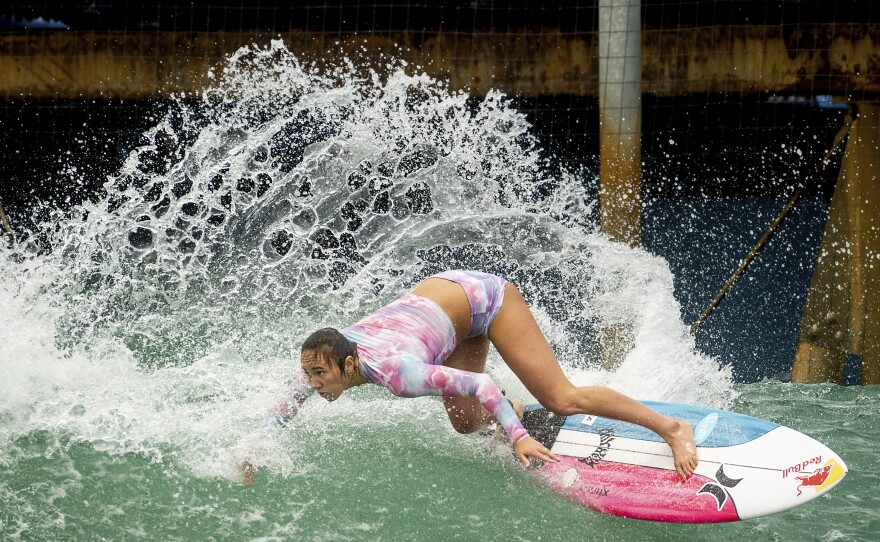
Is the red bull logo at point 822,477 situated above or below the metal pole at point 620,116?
below

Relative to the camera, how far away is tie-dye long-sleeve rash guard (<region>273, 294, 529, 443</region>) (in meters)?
3.63

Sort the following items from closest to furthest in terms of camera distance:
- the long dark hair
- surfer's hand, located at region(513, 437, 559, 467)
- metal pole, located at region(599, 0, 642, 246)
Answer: surfer's hand, located at region(513, 437, 559, 467) → the long dark hair → metal pole, located at region(599, 0, 642, 246)

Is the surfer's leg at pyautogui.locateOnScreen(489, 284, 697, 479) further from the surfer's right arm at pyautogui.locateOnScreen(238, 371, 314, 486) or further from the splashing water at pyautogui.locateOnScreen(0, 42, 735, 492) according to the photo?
the splashing water at pyautogui.locateOnScreen(0, 42, 735, 492)

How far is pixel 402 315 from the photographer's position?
3.99 meters

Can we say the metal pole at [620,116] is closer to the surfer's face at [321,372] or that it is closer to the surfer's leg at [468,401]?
the surfer's leg at [468,401]

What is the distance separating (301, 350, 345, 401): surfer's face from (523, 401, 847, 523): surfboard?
1022 millimetres

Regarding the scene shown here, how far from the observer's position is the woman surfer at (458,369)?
3648 mm

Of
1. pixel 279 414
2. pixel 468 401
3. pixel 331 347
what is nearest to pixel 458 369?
pixel 468 401

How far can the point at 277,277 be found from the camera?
7.50m

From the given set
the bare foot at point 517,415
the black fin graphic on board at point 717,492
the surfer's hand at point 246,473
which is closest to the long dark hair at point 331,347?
the surfer's hand at point 246,473

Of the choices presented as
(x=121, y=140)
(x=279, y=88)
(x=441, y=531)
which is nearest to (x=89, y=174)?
(x=121, y=140)

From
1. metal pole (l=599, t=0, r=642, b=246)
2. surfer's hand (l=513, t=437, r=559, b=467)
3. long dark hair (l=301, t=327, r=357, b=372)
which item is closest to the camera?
surfer's hand (l=513, t=437, r=559, b=467)

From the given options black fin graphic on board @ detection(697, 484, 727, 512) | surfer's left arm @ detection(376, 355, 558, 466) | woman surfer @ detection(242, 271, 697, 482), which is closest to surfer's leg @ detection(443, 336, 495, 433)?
woman surfer @ detection(242, 271, 697, 482)

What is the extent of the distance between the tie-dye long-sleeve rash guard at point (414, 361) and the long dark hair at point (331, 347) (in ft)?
0.22
